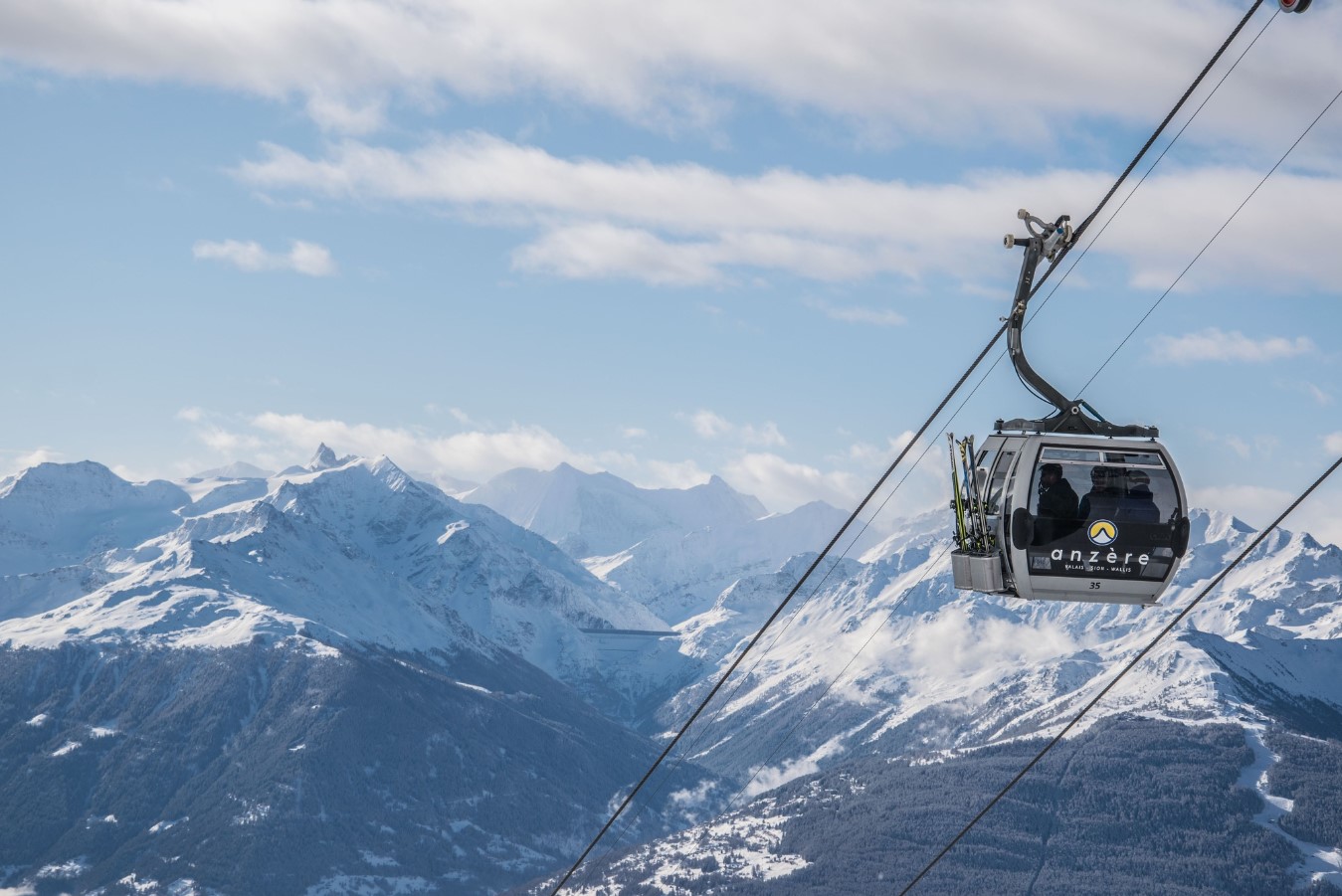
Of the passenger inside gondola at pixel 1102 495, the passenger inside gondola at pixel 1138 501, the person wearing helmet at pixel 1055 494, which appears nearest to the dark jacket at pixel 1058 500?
the person wearing helmet at pixel 1055 494

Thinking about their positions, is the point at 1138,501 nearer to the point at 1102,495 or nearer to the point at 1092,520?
the point at 1102,495

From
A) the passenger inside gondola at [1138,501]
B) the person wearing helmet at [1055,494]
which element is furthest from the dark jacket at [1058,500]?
the passenger inside gondola at [1138,501]

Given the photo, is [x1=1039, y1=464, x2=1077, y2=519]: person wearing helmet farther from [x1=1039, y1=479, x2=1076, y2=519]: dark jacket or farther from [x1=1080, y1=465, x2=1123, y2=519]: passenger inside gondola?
[x1=1080, y1=465, x2=1123, y2=519]: passenger inside gondola

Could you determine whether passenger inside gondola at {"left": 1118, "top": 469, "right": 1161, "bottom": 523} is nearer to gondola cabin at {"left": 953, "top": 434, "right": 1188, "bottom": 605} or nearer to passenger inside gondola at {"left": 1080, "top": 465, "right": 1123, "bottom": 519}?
gondola cabin at {"left": 953, "top": 434, "right": 1188, "bottom": 605}

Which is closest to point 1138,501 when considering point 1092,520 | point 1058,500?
point 1092,520

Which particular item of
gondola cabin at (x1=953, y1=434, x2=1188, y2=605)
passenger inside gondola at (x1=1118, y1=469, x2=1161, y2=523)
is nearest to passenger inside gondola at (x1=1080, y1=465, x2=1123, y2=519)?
gondola cabin at (x1=953, y1=434, x2=1188, y2=605)

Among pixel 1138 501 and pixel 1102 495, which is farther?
pixel 1102 495

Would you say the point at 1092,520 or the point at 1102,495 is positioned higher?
the point at 1102,495

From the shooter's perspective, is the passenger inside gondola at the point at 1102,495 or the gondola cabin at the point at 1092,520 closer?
the gondola cabin at the point at 1092,520

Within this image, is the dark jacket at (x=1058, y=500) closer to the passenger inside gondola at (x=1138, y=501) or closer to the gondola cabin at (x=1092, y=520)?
the gondola cabin at (x=1092, y=520)

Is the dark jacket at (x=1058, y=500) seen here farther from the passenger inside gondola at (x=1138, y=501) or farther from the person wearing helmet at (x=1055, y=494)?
the passenger inside gondola at (x=1138, y=501)

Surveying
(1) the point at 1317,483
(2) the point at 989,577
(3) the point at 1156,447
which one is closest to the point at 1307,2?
(1) the point at 1317,483

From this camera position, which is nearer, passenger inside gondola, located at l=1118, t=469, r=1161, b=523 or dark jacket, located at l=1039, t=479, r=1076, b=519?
passenger inside gondola, located at l=1118, t=469, r=1161, b=523

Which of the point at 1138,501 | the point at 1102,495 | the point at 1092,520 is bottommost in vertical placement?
the point at 1092,520
